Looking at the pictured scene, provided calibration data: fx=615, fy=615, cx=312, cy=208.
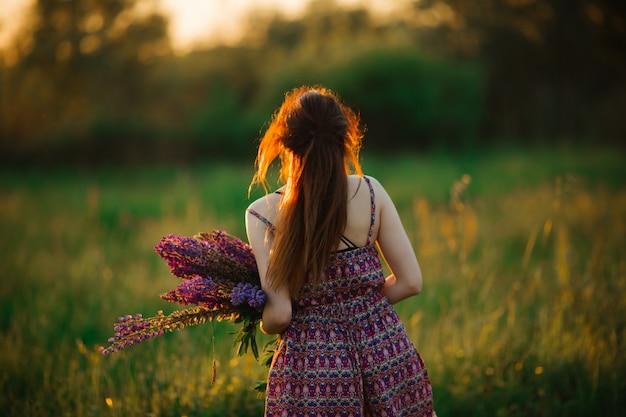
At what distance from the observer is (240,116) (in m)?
17.9

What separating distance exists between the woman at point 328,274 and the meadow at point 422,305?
2.30 ft

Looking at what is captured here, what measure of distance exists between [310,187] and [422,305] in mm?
3260

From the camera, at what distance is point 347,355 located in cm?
262

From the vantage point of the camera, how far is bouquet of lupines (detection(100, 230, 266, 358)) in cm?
256

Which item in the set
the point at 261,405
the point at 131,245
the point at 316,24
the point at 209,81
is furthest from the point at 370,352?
the point at 316,24

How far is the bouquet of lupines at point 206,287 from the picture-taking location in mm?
2561

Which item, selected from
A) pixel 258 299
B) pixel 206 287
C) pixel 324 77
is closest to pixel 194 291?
pixel 206 287

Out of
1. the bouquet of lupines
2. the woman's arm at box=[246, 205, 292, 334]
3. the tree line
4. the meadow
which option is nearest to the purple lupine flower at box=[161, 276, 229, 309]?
the bouquet of lupines

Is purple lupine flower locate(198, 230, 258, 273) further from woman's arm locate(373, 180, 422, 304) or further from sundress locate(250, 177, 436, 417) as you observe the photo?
woman's arm locate(373, 180, 422, 304)

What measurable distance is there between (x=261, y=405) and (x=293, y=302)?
1.17m

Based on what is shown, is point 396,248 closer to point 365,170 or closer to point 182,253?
point 182,253

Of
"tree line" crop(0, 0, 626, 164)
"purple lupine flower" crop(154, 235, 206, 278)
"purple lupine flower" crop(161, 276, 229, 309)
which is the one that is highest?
"tree line" crop(0, 0, 626, 164)

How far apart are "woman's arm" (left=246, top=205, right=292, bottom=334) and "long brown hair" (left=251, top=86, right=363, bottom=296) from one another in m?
0.04

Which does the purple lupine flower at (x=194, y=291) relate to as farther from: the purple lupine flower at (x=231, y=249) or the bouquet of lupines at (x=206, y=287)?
the purple lupine flower at (x=231, y=249)
